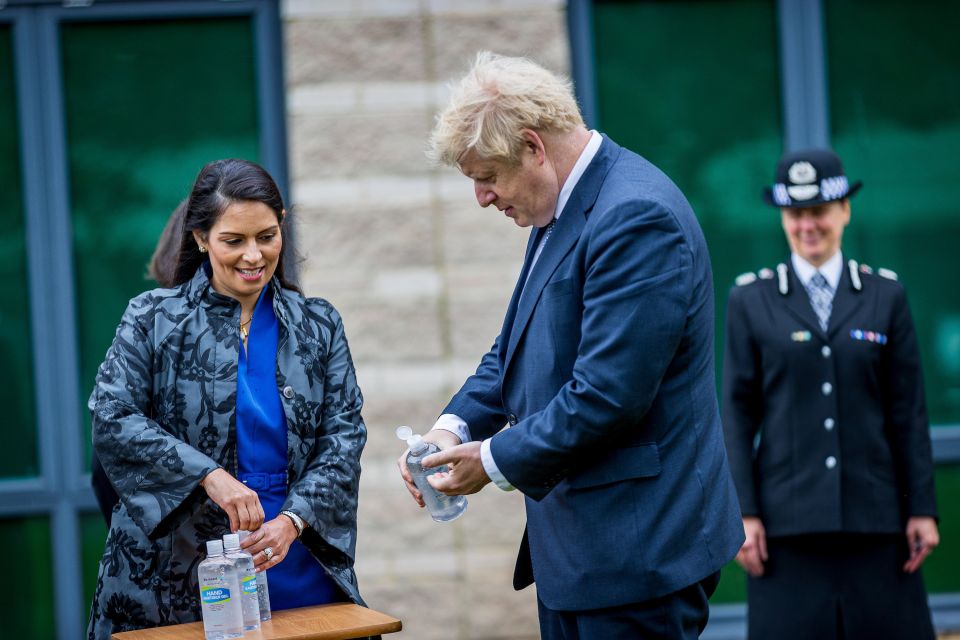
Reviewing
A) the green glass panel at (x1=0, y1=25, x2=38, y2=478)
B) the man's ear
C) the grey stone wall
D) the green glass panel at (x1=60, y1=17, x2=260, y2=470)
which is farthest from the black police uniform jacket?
the green glass panel at (x1=0, y1=25, x2=38, y2=478)

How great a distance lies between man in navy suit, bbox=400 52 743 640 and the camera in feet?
9.75

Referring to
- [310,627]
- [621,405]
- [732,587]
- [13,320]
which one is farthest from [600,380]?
[13,320]

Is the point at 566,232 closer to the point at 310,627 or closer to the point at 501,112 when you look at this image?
the point at 501,112

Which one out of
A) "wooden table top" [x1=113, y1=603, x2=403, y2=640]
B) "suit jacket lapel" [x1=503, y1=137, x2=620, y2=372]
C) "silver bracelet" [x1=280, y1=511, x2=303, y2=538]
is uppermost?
"suit jacket lapel" [x1=503, y1=137, x2=620, y2=372]

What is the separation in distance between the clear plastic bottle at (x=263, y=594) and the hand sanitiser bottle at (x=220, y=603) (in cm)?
14

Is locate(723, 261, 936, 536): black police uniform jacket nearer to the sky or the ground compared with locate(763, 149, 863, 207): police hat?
nearer to the ground

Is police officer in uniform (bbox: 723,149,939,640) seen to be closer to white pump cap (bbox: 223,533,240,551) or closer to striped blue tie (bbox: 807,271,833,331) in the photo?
striped blue tie (bbox: 807,271,833,331)

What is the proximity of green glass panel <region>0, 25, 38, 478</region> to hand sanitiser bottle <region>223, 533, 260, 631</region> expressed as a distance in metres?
2.83

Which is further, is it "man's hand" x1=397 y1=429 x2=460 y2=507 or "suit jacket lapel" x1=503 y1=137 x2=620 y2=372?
"man's hand" x1=397 y1=429 x2=460 y2=507

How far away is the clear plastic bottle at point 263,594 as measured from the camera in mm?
3256

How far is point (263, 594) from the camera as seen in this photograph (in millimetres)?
3279

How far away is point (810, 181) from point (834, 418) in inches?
32.1

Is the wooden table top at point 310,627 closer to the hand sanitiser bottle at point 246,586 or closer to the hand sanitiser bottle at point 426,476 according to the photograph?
the hand sanitiser bottle at point 246,586

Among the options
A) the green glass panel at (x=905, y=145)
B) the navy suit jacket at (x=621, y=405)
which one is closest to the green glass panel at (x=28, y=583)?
the navy suit jacket at (x=621, y=405)
